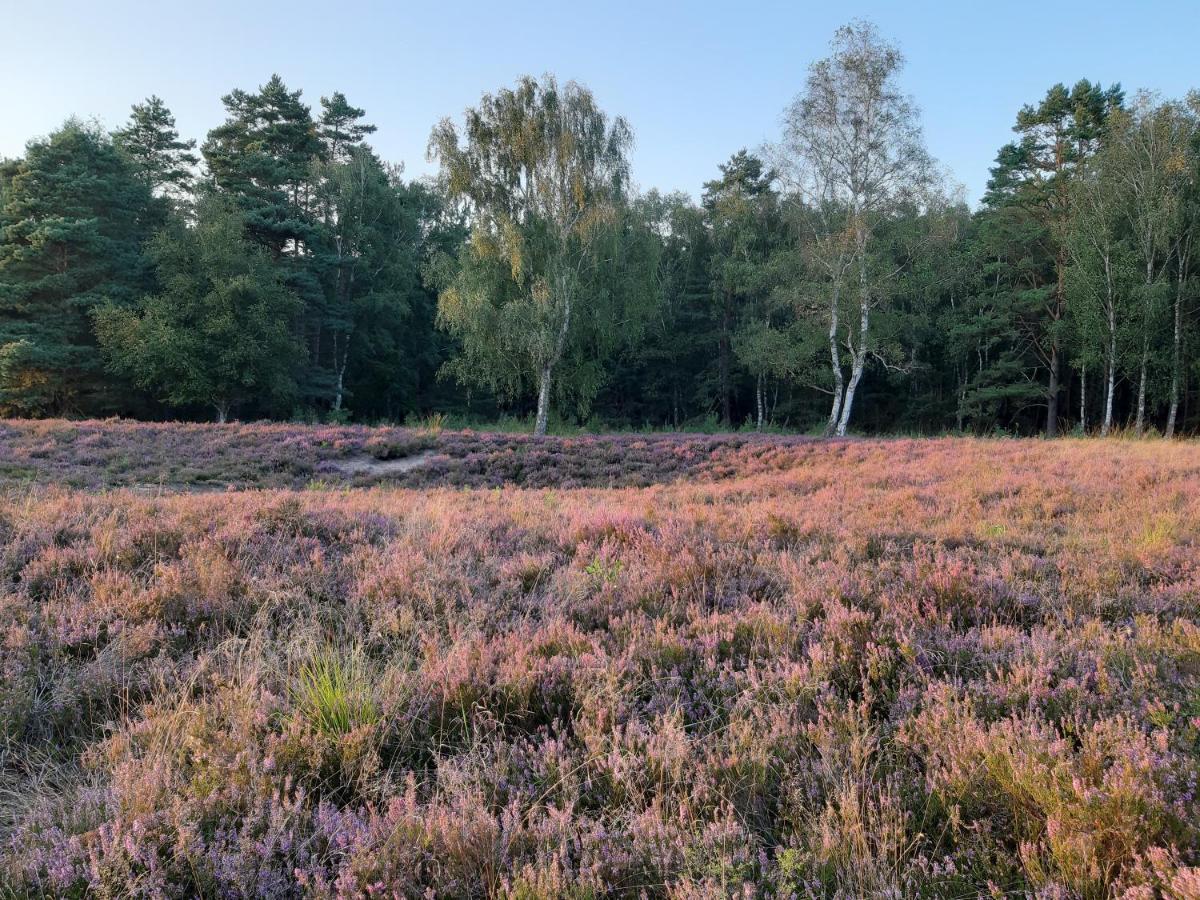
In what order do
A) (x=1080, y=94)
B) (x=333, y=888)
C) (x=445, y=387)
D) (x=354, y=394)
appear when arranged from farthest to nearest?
1. (x=445, y=387)
2. (x=354, y=394)
3. (x=1080, y=94)
4. (x=333, y=888)

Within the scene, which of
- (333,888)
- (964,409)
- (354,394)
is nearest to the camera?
(333,888)

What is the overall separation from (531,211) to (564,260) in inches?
112

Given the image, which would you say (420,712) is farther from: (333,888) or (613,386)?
(613,386)

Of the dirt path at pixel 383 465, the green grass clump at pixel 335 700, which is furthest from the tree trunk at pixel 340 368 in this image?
the green grass clump at pixel 335 700

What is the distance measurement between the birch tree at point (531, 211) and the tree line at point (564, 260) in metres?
0.11

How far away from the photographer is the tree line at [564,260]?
26.1m

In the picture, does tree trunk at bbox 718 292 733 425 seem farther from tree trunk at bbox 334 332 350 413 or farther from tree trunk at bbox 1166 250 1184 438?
tree trunk at bbox 334 332 350 413

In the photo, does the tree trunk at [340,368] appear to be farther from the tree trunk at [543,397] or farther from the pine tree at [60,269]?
the tree trunk at [543,397]

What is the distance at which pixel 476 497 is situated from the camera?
10156 mm

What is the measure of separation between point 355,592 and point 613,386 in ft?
144

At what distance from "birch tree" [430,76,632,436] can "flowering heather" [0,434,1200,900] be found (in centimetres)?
2138

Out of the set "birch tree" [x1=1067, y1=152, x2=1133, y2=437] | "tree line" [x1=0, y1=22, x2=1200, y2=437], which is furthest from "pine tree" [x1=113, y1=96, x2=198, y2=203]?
"birch tree" [x1=1067, y1=152, x2=1133, y2=437]

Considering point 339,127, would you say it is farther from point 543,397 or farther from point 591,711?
point 591,711

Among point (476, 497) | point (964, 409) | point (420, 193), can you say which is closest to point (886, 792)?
point (476, 497)
